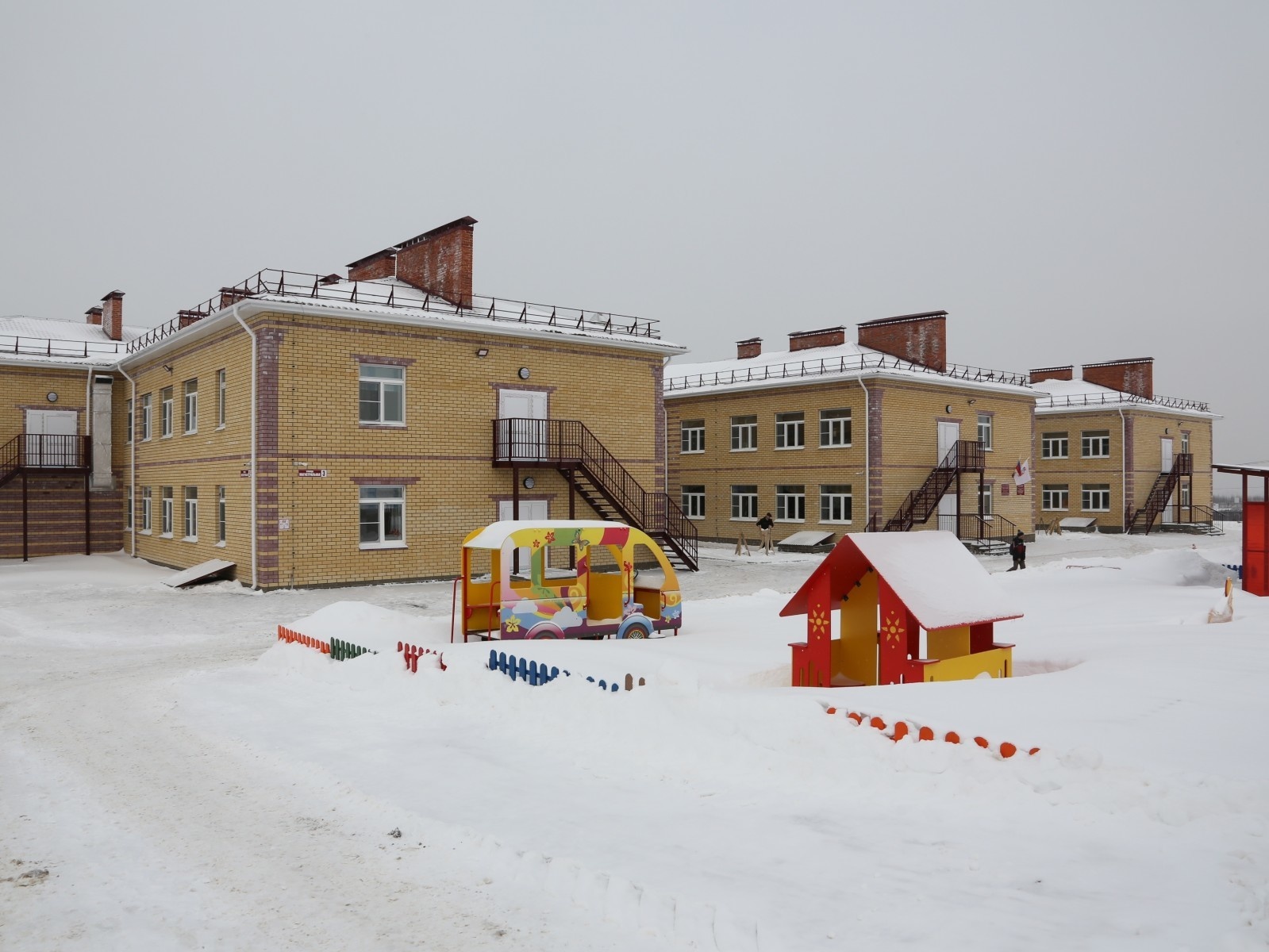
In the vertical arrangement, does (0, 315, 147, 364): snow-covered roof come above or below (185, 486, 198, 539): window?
above

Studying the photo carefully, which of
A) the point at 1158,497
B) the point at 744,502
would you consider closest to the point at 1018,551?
the point at 744,502

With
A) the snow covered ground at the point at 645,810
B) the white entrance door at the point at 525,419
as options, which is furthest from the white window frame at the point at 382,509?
the snow covered ground at the point at 645,810

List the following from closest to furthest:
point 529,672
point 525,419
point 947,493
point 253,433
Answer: point 529,672, point 253,433, point 525,419, point 947,493

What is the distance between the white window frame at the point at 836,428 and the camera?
109ft

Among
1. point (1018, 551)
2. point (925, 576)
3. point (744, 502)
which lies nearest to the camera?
point (925, 576)

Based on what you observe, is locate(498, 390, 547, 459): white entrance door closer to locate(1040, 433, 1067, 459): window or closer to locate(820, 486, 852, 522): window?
locate(820, 486, 852, 522): window

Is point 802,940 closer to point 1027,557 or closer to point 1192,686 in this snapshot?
point 1192,686

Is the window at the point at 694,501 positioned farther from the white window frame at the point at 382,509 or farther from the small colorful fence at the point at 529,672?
the small colorful fence at the point at 529,672

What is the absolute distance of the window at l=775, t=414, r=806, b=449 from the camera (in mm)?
35062

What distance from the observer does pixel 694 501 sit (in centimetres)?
4000

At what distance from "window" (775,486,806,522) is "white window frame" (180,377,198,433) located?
2057 centimetres

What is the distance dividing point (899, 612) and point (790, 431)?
26.8 m

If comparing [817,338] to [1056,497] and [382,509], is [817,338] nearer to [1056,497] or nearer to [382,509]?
[1056,497]

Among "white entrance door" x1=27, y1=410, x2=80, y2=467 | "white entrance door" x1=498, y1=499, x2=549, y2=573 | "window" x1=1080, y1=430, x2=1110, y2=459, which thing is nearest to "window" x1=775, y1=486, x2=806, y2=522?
"white entrance door" x1=498, y1=499, x2=549, y2=573
